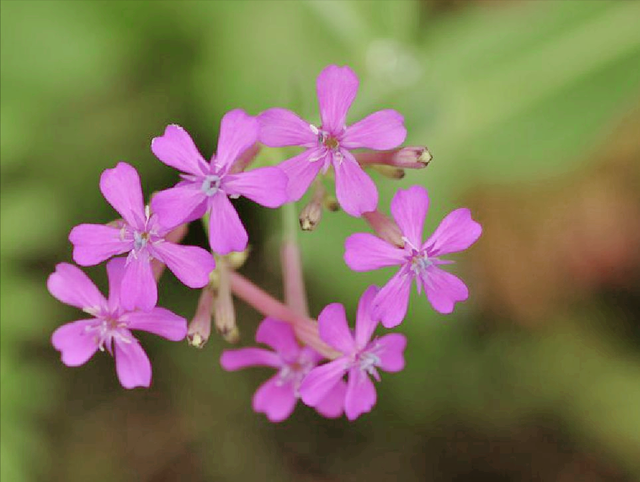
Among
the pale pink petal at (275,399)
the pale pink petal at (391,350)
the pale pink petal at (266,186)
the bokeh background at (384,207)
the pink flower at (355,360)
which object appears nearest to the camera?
the pale pink petal at (266,186)

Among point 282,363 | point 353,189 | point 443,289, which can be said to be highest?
point 353,189

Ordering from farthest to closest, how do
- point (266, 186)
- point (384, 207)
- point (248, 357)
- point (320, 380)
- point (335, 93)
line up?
point (384, 207), point (248, 357), point (320, 380), point (335, 93), point (266, 186)

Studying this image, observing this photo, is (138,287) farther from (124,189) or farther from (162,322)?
(124,189)

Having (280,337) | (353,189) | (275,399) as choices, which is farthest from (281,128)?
(275,399)

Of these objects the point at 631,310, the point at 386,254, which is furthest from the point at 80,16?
the point at 631,310

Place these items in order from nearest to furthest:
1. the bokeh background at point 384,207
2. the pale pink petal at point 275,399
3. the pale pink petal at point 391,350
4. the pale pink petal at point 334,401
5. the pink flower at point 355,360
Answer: the pink flower at point 355,360 < the pale pink petal at point 391,350 < the pale pink petal at point 334,401 < the pale pink petal at point 275,399 < the bokeh background at point 384,207

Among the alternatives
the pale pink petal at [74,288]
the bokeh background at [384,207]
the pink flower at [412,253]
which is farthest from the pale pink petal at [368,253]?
the bokeh background at [384,207]

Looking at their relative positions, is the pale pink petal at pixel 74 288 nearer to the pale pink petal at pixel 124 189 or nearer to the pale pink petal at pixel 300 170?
the pale pink petal at pixel 124 189

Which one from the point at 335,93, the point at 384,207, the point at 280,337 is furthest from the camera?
the point at 384,207
